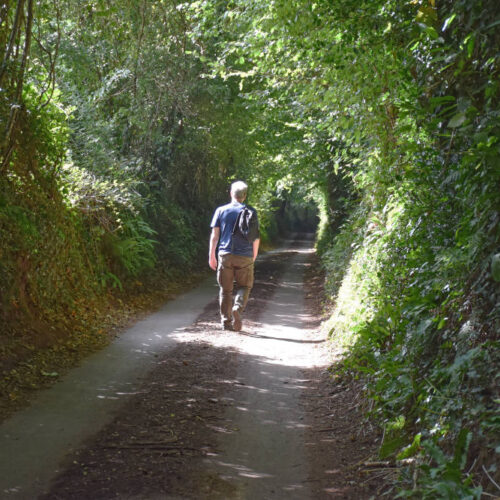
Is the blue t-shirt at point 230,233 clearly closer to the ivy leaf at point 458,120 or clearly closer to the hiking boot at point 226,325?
the hiking boot at point 226,325

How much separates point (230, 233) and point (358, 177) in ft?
9.64

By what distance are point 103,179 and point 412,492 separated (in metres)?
10.4

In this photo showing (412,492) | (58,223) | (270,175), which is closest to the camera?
(412,492)

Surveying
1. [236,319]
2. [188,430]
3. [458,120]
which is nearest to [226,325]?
[236,319]

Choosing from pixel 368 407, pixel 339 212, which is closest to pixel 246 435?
Result: pixel 368 407

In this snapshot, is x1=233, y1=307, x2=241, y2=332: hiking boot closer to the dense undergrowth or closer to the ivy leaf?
the dense undergrowth

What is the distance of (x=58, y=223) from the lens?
779 centimetres

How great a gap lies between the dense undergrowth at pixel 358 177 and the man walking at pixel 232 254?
1817mm

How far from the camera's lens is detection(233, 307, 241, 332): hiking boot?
920 cm

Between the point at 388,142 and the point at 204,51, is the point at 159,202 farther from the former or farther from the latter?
the point at 388,142

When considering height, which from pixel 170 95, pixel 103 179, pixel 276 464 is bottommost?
pixel 276 464

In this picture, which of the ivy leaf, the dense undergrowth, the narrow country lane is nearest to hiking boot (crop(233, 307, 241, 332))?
the narrow country lane

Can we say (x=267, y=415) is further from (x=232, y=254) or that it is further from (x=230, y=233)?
(x=230, y=233)

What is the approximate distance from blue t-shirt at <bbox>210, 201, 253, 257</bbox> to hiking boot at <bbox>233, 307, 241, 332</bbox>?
98 centimetres
